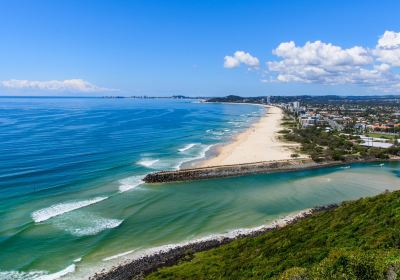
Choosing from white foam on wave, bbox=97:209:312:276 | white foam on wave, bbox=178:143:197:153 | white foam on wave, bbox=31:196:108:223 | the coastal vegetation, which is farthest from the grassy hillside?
white foam on wave, bbox=178:143:197:153

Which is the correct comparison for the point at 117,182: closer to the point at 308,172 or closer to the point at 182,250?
the point at 182,250

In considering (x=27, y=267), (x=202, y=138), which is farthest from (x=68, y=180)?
(x=202, y=138)

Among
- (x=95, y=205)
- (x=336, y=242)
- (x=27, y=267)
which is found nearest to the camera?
(x=336, y=242)

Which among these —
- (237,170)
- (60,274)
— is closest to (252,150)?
(237,170)

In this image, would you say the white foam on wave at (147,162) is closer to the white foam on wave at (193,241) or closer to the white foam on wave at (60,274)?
the white foam on wave at (193,241)

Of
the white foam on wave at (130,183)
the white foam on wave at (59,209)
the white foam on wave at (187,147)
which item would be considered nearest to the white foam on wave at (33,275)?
the white foam on wave at (59,209)

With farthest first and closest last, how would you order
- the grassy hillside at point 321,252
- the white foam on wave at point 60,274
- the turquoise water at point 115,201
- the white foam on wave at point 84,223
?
the white foam on wave at point 84,223 → the turquoise water at point 115,201 → the white foam on wave at point 60,274 → the grassy hillside at point 321,252

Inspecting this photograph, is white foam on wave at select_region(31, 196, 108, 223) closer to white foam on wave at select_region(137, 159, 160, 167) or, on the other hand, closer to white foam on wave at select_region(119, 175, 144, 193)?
white foam on wave at select_region(119, 175, 144, 193)
